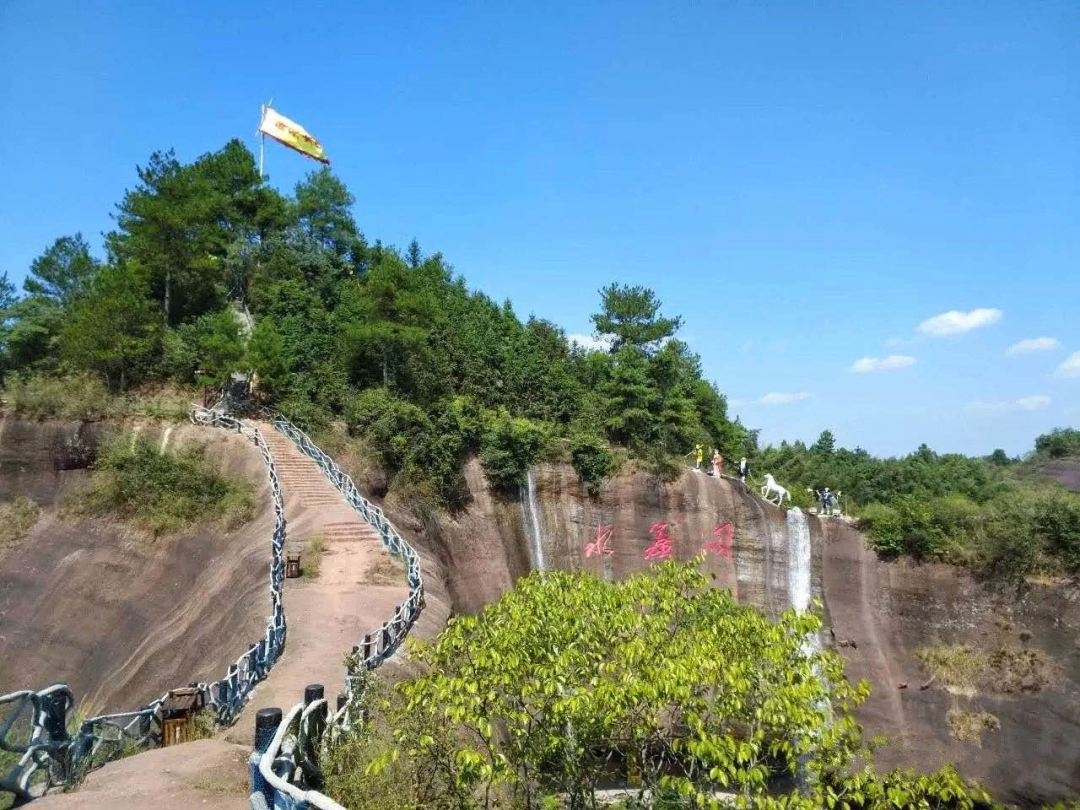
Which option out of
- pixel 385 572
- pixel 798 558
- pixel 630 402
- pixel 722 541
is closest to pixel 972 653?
pixel 798 558

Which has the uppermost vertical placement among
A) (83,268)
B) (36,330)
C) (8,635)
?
(83,268)

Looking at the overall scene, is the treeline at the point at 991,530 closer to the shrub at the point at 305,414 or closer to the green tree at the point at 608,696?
the shrub at the point at 305,414

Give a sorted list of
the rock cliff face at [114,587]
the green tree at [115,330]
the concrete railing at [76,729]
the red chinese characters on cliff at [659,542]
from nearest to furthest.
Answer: the concrete railing at [76,729] → the rock cliff face at [114,587] → the green tree at [115,330] → the red chinese characters on cliff at [659,542]

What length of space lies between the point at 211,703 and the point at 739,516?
2775cm

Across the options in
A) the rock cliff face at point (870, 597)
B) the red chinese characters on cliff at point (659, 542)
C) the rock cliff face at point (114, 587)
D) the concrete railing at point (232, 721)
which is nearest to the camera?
the concrete railing at point (232, 721)

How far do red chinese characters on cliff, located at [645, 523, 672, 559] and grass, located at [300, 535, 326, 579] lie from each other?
60.5 ft

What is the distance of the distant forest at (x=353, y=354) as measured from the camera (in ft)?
102

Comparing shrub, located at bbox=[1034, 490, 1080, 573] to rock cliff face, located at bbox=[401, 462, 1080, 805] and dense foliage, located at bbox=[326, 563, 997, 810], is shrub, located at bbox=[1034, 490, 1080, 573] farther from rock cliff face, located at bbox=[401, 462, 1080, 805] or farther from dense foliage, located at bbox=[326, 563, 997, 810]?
dense foliage, located at bbox=[326, 563, 997, 810]

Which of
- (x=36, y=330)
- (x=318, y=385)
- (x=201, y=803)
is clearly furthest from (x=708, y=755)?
(x=36, y=330)

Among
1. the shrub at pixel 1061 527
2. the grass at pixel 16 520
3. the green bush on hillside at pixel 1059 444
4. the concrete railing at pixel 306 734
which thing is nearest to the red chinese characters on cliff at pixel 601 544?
the concrete railing at pixel 306 734

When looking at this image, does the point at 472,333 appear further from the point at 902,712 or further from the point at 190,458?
the point at 902,712

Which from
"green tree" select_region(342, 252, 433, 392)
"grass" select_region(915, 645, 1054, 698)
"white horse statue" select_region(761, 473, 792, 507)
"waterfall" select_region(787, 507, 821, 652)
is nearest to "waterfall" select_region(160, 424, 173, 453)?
"green tree" select_region(342, 252, 433, 392)

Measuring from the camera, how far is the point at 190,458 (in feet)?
89.5

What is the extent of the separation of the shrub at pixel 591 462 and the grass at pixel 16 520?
22667 millimetres
